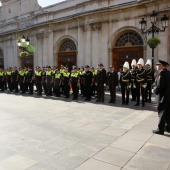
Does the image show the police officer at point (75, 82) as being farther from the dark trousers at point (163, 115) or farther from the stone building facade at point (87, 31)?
the dark trousers at point (163, 115)

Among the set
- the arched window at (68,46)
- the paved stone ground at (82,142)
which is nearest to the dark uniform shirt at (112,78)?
the paved stone ground at (82,142)

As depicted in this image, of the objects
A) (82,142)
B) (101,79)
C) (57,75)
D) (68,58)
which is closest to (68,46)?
(68,58)

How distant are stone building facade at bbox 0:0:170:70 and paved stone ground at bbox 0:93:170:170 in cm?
885

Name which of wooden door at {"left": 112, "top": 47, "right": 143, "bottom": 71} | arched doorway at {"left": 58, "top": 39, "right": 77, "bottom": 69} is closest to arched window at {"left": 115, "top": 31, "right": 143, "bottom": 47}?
wooden door at {"left": 112, "top": 47, "right": 143, "bottom": 71}

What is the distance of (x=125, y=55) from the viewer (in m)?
15.5

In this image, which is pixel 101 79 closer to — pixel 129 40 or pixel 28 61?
pixel 129 40

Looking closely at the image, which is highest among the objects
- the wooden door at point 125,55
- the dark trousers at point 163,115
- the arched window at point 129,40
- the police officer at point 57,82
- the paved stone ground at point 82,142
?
the arched window at point 129,40

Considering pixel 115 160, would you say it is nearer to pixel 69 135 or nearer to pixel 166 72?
pixel 69 135

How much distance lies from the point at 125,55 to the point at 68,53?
600 centimetres

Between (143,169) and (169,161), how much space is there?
65 cm

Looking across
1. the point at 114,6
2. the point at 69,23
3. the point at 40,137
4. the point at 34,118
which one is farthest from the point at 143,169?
the point at 69,23

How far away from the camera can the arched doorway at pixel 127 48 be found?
1486cm

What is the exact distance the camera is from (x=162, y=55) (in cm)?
1351

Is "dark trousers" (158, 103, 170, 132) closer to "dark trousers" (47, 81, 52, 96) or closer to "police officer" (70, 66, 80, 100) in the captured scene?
"police officer" (70, 66, 80, 100)
